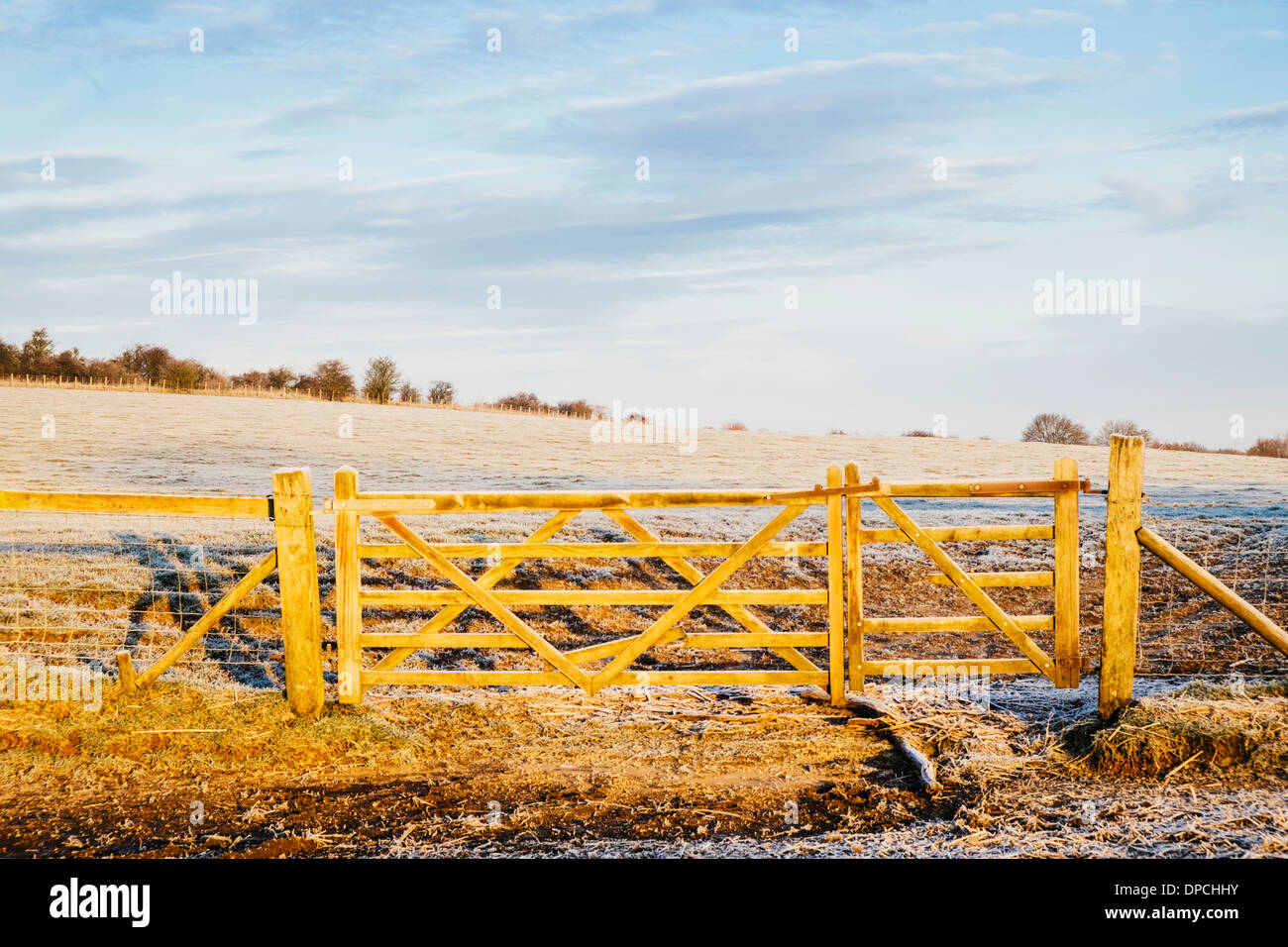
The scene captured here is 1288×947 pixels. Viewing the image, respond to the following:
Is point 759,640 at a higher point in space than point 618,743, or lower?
higher

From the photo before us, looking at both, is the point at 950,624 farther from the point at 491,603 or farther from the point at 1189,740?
the point at 491,603

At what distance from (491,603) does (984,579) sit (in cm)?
456

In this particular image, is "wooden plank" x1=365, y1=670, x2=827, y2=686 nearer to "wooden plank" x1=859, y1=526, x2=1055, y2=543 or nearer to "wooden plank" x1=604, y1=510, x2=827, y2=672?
"wooden plank" x1=604, y1=510, x2=827, y2=672

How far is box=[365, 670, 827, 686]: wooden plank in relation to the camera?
861 centimetres

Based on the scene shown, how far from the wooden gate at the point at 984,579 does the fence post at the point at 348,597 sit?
15.1ft

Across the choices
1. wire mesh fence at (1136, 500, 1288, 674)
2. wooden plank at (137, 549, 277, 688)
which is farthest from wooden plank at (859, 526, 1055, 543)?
wooden plank at (137, 549, 277, 688)

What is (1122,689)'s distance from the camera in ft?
27.2

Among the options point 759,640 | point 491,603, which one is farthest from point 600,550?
point 759,640

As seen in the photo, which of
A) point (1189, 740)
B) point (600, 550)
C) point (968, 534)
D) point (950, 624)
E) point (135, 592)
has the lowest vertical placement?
point (1189, 740)

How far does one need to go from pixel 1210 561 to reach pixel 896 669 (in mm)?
9597

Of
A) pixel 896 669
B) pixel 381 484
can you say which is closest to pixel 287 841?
pixel 896 669

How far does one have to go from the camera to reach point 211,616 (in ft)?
29.2
